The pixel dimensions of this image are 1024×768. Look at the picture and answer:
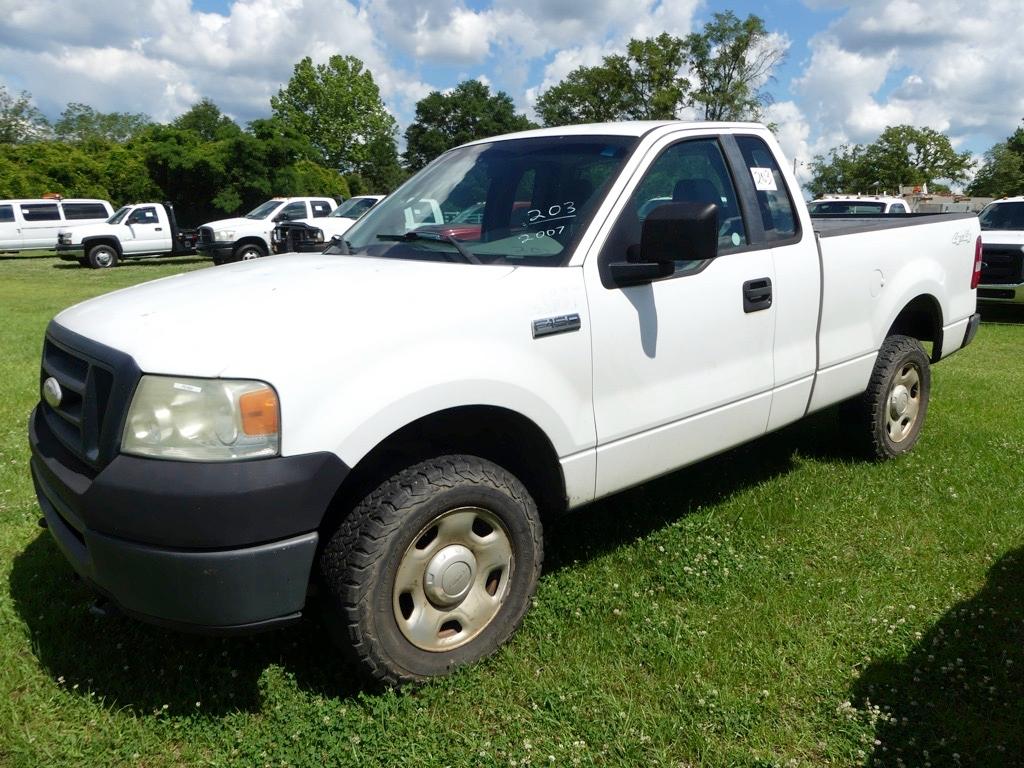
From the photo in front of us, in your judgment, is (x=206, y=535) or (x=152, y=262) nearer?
(x=206, y=535)

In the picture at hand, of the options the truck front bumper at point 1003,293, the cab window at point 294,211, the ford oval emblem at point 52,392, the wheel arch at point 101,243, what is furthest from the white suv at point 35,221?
the ford oval emblem at point 52,392

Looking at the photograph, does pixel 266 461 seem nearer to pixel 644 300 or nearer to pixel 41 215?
pixel 644 300

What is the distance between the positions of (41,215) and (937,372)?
2835cm


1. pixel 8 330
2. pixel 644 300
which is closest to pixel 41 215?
pixel 8 330

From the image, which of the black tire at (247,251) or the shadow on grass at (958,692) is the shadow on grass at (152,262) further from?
the shadow on grass at (958,692)

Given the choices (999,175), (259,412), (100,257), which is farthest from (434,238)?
(999,175)

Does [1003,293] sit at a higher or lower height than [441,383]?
lower

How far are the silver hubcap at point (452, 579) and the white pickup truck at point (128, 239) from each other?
78.0 ft

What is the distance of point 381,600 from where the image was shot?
2662 mm

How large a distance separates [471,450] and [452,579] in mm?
491

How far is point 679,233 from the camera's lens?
9.81ft

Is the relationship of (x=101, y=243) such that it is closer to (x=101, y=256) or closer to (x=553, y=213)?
(x=101, y=256)

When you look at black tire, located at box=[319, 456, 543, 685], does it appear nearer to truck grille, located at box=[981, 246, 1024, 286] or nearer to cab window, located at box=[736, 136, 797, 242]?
cab window, located at box=[736, 136, 797, 242]

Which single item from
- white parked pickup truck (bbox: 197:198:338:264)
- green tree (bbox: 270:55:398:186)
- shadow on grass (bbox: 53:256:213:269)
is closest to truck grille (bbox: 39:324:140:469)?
white parked pickup truck (bbox: 197:198:338:264)
